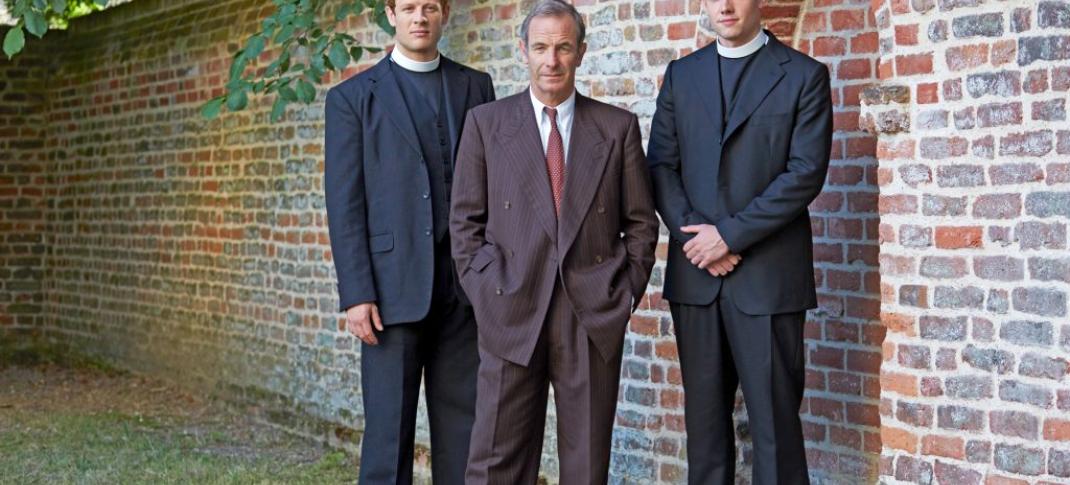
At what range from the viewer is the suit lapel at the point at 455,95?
15.4 feet

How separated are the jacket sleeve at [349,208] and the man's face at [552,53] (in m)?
0.73

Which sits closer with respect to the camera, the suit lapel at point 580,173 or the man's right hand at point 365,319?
the suit lapel at point 580,173

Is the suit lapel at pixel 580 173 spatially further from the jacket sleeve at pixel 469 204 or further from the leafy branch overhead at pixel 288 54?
the leafy branch overhead at pixel 288 54

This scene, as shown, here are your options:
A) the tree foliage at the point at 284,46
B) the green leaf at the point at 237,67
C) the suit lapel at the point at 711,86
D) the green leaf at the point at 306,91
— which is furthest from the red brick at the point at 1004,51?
the green leaf at the point at 237,67

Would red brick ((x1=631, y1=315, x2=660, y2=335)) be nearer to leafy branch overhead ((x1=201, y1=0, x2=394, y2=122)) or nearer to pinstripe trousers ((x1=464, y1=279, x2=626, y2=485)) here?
pinstripe trousers ((x1=464, y1=279, x2=626, y2=485))

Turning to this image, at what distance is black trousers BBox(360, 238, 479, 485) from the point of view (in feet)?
15.4

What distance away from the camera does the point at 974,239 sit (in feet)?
13.3

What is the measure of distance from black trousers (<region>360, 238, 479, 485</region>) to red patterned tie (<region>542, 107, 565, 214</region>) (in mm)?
622

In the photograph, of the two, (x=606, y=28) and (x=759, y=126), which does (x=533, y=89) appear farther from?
(x=606, y=28)

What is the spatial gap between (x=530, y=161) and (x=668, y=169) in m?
0.53

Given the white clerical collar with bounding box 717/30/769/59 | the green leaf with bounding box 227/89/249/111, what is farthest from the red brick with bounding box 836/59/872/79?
the green leaf with bounding box 227/89/249/111

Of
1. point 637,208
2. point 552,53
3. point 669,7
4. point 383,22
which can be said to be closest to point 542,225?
point 637,208

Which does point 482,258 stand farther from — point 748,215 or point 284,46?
point 284,46

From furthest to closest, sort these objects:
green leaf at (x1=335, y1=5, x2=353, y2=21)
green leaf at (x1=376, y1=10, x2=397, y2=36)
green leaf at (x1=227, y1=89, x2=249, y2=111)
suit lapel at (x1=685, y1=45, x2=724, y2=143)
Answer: green leaf at (x1=335, y1=5, x2=353, y2=21) → green leaf at (x1=227, y1=89, x2=249, y2=111) → green leaf at (x1=376, y1=10, x2=397, y2=36) → suit lapel at (x1=685, y1=45, x2=724, y2=143)
